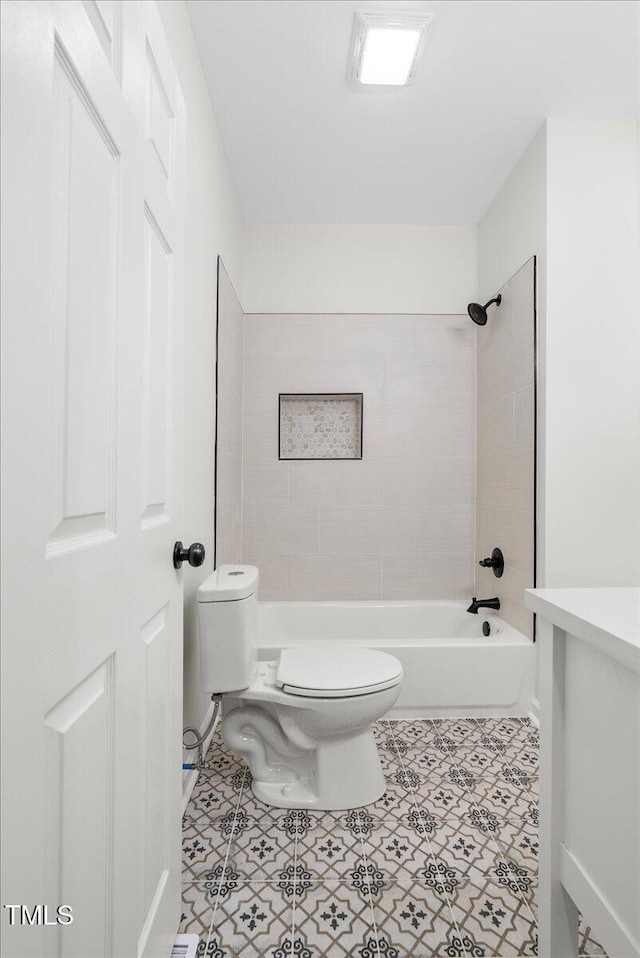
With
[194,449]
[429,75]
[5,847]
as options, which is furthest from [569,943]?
[429,75]

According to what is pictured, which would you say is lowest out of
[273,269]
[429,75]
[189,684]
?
[189,684]

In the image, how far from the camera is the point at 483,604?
2.75 meters

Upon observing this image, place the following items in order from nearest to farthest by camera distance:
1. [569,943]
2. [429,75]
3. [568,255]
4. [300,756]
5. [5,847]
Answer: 1. [5,847]
2. [569,943]
3. [300,756]
4. [429,75]
5. [568,255]

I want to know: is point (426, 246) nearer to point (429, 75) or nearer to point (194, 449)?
point (429, 75)

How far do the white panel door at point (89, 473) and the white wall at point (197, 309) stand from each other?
0.68 m

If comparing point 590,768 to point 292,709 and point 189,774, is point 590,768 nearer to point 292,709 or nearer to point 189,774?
point 292,709

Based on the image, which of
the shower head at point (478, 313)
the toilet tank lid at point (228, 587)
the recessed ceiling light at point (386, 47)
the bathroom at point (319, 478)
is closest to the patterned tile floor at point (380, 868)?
the bathroom at point (319, 478)

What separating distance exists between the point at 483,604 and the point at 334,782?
52.9 inches

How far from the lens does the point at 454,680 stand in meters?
2.35

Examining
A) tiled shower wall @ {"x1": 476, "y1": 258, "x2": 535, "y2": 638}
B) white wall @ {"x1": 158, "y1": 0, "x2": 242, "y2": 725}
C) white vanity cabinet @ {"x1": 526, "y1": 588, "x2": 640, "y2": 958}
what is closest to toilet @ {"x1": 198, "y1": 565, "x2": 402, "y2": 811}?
white wall @ {"x1": 158, "y1": 0, "x2": 242, "y2": 725}

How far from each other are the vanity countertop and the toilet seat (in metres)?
0.74

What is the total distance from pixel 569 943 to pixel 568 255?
7.21 feet

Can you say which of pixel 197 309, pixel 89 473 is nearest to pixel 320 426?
pixel 197 309

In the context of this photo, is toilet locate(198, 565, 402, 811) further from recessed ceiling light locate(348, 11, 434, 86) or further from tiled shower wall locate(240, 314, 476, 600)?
recessed ceiling light locate(348, 11, 434, 86)
